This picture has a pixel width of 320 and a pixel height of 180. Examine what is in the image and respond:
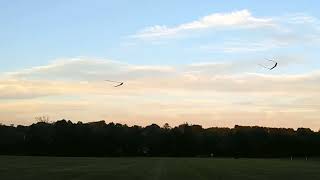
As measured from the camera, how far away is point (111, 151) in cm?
18938

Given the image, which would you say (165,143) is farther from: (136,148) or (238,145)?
(238,145)

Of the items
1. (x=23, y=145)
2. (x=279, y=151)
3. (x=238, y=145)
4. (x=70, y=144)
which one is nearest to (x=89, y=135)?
(x=70, y=144)

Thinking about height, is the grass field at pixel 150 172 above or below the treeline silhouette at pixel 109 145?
below

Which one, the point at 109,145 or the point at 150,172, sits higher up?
the point at 109,145

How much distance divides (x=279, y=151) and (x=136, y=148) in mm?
48052

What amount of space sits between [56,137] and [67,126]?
11.2 metres

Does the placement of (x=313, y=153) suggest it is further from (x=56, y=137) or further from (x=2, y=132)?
(x=2, y=132)

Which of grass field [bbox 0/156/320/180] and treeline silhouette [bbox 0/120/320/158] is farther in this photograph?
treeline silhouette [bbox 0/120/320/158]

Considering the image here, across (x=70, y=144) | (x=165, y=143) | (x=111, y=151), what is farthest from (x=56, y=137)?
(x=165, y=143)

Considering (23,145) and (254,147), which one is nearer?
(23,145)

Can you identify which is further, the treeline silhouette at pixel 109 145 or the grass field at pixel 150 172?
the treeline silhouette at pixel 109 145

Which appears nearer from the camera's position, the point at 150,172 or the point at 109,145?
the point at 150,172

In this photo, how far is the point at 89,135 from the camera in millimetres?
190875

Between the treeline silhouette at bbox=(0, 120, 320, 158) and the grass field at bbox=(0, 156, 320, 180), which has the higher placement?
the treeline silhouette at bbox=(0, 120, 320, 158)
